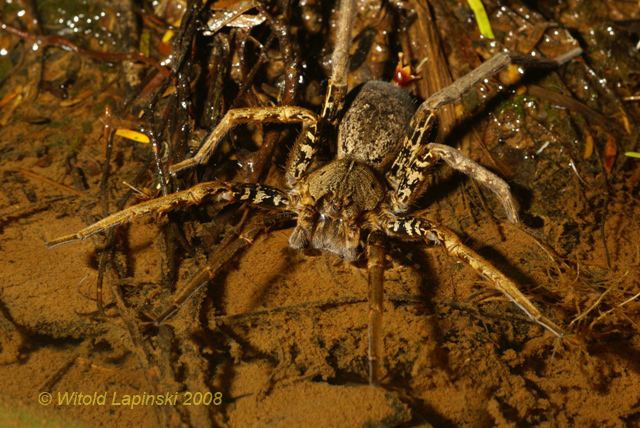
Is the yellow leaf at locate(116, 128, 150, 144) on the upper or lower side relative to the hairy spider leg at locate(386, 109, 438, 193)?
lower

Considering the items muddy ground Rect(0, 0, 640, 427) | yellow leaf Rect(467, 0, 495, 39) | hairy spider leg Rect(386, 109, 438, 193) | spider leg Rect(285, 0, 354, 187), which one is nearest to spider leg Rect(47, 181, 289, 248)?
muddy ground Rect(0, 0, 640, 427)

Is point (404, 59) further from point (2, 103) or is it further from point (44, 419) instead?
point (44, 419)

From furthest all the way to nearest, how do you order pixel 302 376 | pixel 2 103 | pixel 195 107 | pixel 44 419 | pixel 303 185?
pixel 2 103 < pixel 195 107 < pixel 303 185 < pixel 302 376 < pixel 44 419

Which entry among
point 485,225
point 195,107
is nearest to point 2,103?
point 195,107

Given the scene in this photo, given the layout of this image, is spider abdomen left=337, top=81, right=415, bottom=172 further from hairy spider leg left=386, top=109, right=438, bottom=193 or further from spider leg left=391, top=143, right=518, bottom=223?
spider leg left=391, top=143, right=518, bottom=223

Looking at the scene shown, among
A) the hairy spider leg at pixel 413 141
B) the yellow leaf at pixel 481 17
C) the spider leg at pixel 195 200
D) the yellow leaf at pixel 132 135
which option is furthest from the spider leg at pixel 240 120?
the yellow leaf at pixel 481 17

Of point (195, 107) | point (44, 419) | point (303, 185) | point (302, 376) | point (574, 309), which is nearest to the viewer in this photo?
point (44, 419)
